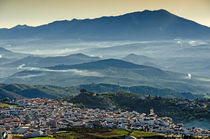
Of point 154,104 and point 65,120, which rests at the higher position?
point 154,104

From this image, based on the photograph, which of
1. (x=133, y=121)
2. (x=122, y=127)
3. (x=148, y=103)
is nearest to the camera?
(x=122, y=127)

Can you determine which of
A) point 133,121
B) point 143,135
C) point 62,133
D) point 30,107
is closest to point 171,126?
point 133,121

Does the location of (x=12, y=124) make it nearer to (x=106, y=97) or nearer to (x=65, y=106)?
(x=65, y=106)

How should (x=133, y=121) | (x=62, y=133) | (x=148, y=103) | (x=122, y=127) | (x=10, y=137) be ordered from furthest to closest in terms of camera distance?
(x=148, y=103) < (x=133, y=121) < (x=122, y=127) < (x=62, y=133) < (x=10, y=137)

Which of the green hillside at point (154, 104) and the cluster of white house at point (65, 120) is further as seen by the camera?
the green hillside at point (154, 104)

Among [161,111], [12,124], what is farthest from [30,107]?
[161,111]

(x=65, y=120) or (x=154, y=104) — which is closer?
(x=65, y=120)

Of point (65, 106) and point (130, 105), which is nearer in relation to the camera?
point (65, 106)

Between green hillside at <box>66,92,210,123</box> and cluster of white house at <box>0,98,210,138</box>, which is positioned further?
green hillside at <box>66,92,210,123</box>
